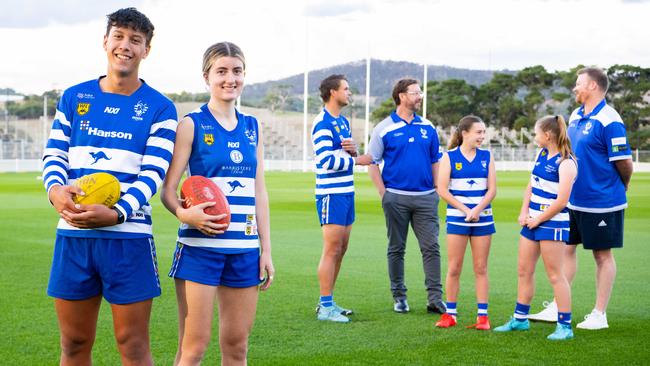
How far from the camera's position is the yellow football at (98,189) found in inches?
158

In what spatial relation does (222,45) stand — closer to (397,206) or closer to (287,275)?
(397,206)

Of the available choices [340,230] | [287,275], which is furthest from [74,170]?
[287,275]

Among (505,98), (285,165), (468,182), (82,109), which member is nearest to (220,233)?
(82,109)

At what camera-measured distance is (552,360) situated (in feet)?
20.6

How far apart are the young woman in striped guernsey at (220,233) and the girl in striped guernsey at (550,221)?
10.9 feet

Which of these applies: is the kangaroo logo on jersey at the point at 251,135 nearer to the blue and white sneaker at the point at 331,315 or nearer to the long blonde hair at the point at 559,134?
the long blonde hair at the point at 559,134

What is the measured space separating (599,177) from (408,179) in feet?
5.66

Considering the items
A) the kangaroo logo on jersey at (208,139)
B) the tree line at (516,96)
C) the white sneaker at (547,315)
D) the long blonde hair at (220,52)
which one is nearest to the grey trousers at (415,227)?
the white sneaker at (547,315)

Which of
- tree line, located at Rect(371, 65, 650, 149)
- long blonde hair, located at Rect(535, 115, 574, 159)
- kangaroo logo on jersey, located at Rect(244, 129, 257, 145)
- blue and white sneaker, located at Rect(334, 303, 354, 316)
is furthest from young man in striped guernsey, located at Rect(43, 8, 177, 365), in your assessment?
tree line, located at Rect(371, 65, 650, 149)

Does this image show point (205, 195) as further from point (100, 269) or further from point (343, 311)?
point (343, 311)

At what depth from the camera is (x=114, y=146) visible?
4195 millimetres

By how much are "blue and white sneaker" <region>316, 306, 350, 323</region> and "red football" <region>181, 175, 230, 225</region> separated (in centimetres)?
359

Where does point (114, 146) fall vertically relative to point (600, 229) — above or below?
above

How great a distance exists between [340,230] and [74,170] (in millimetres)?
4174
